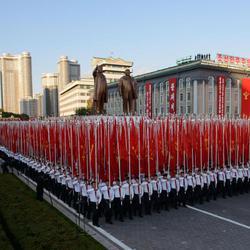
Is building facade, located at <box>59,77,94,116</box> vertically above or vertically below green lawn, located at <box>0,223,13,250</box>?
above

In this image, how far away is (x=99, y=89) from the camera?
11977mm

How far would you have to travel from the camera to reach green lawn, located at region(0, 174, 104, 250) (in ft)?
19.9

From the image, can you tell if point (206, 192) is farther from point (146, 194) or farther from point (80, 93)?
point (80, 93)

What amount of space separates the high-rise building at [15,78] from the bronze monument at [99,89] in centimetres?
10077

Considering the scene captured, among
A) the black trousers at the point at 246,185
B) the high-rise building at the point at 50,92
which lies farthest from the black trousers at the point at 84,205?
the high-rise building at the point at 50,92

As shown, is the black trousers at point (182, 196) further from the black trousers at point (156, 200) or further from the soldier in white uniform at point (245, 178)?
the soldier in white uniform at point (245, 178)

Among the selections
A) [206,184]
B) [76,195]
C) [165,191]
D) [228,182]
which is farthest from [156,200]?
[228,182]

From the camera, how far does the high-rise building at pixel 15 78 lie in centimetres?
10750

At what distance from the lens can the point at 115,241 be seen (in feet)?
21.0

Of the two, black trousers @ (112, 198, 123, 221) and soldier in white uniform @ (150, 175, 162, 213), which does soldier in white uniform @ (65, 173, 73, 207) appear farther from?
soldier in white uniform @ (150, 175, 162, 213)

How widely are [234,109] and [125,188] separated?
38760 millimetres

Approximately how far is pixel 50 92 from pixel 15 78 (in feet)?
69.7

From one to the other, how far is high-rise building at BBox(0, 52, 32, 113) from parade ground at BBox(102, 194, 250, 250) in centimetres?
10557

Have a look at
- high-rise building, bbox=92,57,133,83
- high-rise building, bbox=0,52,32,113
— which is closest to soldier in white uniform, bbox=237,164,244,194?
high-rise building, bbox=92,57,133,83
